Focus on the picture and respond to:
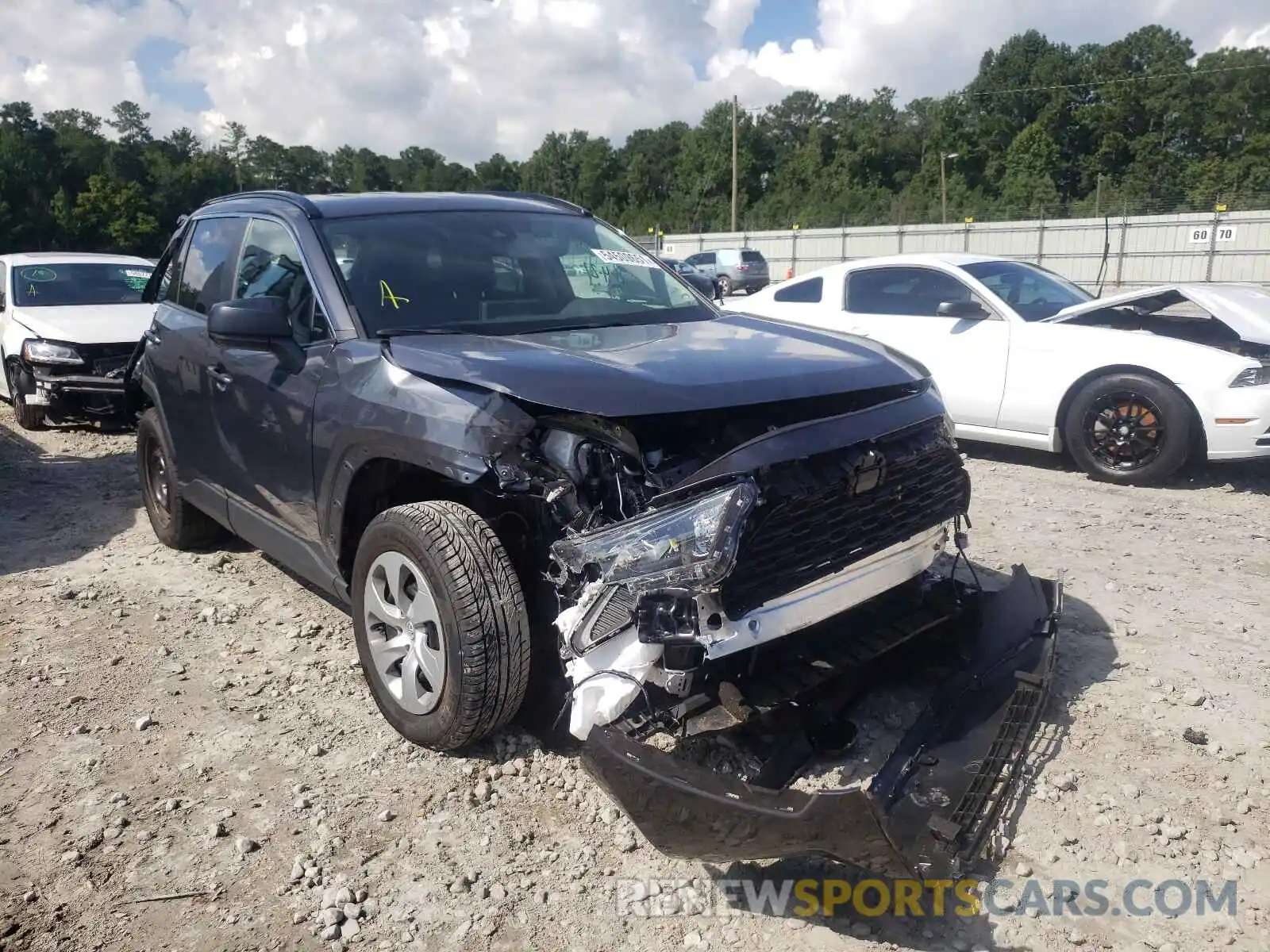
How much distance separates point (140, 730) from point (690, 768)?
7.35 feet

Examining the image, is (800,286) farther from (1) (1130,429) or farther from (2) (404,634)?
(2) (404,634)

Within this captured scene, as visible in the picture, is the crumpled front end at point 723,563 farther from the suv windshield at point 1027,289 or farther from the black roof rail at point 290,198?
the suv windshield at point 1027,289

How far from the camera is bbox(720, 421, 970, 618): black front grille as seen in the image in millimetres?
2719

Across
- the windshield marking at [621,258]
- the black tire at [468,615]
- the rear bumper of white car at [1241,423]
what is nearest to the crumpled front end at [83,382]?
Answer: the windshield marking at [621,258]

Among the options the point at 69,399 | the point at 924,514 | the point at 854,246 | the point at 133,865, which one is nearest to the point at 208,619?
the point at 133,865

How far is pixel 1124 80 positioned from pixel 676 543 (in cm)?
7888

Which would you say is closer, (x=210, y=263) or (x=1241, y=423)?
(x=210, y=263)

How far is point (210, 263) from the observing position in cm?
482

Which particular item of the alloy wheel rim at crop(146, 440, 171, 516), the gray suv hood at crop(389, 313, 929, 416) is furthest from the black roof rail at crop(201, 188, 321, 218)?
the alloy wheel rim at crop(146, 440, 171, 516)

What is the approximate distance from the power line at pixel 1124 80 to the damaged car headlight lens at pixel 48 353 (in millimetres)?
72604

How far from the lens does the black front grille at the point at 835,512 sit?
8.92 ft

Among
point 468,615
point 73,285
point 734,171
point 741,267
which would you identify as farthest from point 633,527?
point 734,171

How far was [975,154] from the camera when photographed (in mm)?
72750

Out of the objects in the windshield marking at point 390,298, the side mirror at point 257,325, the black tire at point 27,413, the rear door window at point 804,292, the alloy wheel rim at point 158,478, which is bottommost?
the black tire at point 27,413
